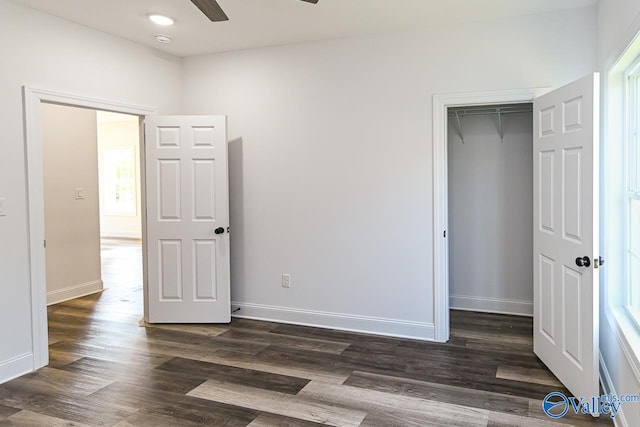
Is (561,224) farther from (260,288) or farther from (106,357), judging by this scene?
(106,357)

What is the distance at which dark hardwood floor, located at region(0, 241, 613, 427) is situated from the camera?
8.99ft

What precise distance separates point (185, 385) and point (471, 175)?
131 inches

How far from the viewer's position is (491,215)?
4.82 m

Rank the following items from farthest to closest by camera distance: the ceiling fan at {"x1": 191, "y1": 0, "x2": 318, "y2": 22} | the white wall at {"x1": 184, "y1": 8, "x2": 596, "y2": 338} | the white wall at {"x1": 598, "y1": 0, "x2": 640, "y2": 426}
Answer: the white wall at {"x1": 184, "y1": 8, "x2": 596, "y2": 338}, the ceiling fan at {"x1": 191, "y1": 0, "x2": 318, "y2": 22}, the white wall at {"x1": 598, "y1": 0, "x2": 640, "y2": 426}

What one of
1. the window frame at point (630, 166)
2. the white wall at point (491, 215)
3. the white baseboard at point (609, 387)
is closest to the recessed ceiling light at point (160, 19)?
the white wall at point (491, 215)

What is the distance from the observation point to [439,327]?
13.1 ft

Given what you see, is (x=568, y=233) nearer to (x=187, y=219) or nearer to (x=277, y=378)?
(x=277, y=378)

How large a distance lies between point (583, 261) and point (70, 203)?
529 cm

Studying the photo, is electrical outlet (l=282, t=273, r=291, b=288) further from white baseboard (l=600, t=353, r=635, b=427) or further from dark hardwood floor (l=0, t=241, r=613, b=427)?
white baseboard (l=600, t=353, r=635, b=427)

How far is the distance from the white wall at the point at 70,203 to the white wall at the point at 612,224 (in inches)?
196

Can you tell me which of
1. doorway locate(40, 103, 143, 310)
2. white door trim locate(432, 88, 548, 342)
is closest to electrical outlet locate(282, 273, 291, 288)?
white door trim locate(432, 88, 548, 342)

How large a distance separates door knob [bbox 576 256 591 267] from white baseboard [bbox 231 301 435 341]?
1.51 meters

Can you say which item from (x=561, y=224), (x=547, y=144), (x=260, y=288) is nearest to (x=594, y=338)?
(x=561, y=224)

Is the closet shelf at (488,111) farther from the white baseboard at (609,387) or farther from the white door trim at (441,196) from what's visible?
the white baseboard at (609,387)
